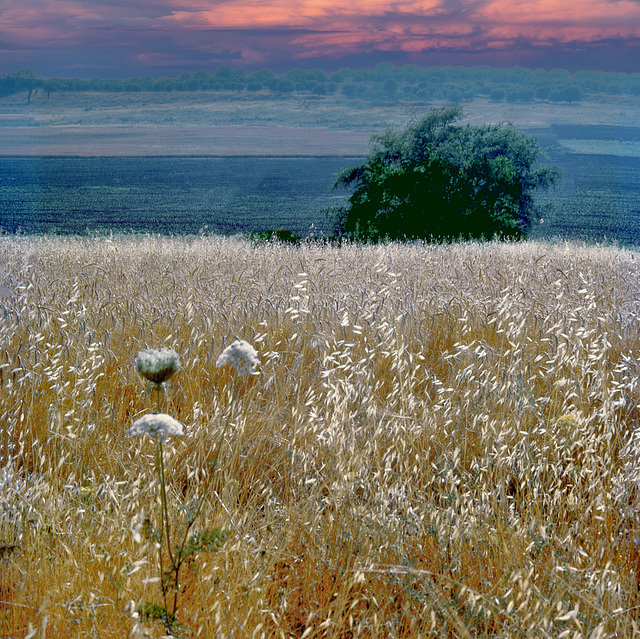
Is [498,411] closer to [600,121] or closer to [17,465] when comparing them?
[17,465]

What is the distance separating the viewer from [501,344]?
3.36 metres

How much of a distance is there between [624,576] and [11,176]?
74.5m

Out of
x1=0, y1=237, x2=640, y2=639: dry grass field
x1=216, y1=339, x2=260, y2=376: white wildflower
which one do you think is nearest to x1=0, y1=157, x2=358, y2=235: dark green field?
x1=0, y1=237, x2=640, y2=639: dry grass field

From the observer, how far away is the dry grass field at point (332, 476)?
1520 millimetres

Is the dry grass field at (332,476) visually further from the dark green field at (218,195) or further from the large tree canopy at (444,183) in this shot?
the dark green field at (218,195)

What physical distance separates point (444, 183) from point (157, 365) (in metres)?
17.3

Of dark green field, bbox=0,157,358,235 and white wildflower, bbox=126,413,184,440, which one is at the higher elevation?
dark green field, bbox=0,157,358,235

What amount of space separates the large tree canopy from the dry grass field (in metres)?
12.7

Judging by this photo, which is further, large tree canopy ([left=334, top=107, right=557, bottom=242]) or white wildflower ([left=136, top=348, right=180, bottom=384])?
large tree canopy ([left=334, top=107, right=557, bottom=242])

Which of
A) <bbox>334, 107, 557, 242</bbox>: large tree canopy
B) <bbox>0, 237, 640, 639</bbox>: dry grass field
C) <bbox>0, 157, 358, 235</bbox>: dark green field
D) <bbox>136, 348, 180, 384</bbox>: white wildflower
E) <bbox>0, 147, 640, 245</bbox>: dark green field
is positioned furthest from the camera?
<bbox>0, 157, 358, 235</bbox>: dark green field

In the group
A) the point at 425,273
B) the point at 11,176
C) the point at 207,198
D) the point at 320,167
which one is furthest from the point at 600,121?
the point at 425,273

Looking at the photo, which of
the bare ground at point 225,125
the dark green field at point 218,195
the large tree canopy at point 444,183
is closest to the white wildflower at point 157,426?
the large tree canopy at point 444,183

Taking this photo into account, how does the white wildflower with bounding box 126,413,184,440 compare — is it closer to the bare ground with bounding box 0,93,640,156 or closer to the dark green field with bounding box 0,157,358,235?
the dark green field with bounding box 0,157,358,235

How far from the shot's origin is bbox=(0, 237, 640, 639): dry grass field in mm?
1520
